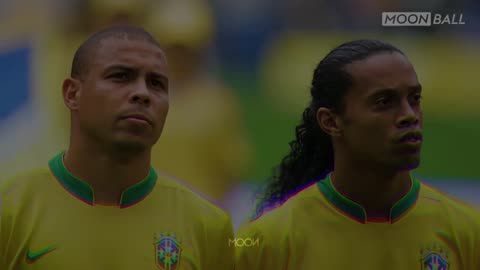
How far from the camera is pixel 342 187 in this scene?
3.03m

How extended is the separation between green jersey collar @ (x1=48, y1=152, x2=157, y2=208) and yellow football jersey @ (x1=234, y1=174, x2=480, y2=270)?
1.35 feet

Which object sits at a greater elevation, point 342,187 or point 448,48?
point 448,48

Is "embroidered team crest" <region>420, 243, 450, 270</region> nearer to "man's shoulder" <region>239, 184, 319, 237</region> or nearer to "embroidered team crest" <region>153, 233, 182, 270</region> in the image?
"man's shoulder" <region>239, 184, 319, 237</region>

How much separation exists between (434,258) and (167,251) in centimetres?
93

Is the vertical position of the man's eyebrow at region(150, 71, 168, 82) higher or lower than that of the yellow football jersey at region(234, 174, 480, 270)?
higher

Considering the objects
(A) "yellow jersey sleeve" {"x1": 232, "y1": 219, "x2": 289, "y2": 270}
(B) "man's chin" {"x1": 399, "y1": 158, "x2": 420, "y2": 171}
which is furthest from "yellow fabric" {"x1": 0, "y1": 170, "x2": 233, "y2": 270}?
(B) "man's chin" {"x1": 399, "y1": 158, "x2": 420, "y2": 171}

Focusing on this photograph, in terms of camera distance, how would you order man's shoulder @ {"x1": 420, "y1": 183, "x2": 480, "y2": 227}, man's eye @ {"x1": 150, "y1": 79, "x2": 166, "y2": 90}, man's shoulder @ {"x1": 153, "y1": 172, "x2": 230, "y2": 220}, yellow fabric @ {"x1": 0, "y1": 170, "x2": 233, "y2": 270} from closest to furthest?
yellow fabric @ {"x1": 0, "y1": 170, "x2": 233, "y2": 270}, man's eye @ {"x1": 150, "y1": 79, "x2": 166, "y2": 90}, man's shoulder @ {"x1": 153, "y1": 172, "x2": 230, "y2": 220}, man's shoulder @ {"x1": 420, "y1": 183, "x2": 480, "y2": 227}

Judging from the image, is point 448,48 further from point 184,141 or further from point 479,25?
point 184,141

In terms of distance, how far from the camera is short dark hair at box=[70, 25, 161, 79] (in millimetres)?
2840

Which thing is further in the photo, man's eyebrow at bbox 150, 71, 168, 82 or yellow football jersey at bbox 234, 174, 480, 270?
yellow football jersey at bbox 234, 174, 480, 270

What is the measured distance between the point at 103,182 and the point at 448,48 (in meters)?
1.39

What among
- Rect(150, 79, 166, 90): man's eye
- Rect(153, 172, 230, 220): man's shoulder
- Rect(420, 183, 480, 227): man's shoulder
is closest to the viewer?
Rect(150, 79, 166, 90): man's eye

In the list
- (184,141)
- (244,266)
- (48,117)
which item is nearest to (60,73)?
(48,117)

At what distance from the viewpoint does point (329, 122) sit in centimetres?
303
